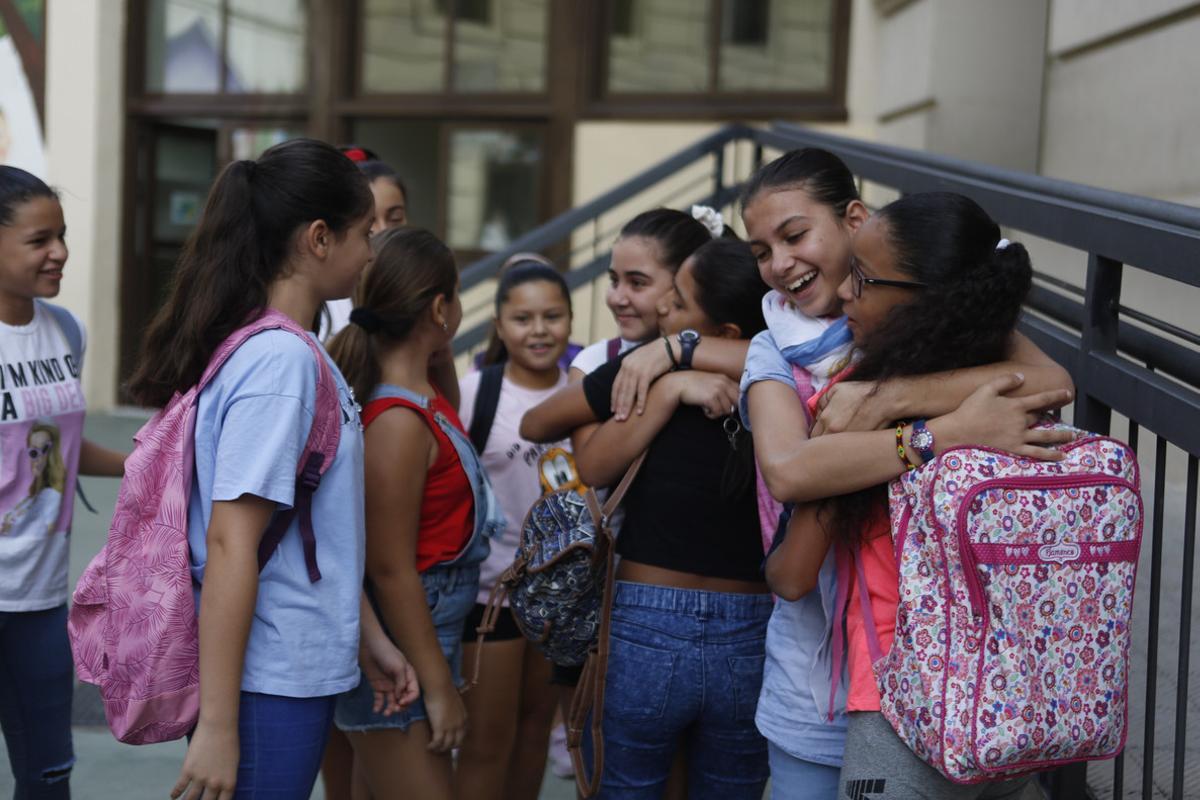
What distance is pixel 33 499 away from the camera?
10.2 ft

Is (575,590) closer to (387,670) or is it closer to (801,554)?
(387,670)

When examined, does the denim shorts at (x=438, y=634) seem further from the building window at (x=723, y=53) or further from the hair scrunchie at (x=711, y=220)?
the building window at (x=723, y=53)

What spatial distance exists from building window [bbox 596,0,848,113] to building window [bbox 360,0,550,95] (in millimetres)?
587

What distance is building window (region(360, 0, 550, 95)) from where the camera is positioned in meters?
9.81

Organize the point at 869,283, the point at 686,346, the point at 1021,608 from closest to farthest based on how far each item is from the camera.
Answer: the point at 1021,608 < the point at 869,283 < the point at 686,346

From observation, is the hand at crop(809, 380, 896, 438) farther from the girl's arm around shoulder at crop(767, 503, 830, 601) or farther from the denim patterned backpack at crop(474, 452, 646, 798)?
the denim patterned backpack at crop(474, 452, 646, 798)

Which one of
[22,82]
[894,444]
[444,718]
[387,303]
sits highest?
[22,82]

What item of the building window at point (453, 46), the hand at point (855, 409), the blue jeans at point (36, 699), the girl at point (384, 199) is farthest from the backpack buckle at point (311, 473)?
the building window at point (453, 46)

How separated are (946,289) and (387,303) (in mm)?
1349

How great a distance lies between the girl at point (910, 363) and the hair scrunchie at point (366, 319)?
1177 millimetres

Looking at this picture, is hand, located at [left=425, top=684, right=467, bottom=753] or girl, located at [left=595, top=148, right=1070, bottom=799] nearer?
girl, located at [left=595, top=148, right=1070, bottom=799]

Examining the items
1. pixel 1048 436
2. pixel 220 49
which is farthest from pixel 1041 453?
pixel 220 49

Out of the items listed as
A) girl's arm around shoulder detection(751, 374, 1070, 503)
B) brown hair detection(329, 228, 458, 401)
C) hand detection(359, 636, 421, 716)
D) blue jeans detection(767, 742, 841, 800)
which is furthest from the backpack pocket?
brown hair detection(329, 228, 458, 401)

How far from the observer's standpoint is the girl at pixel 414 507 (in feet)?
8.65
